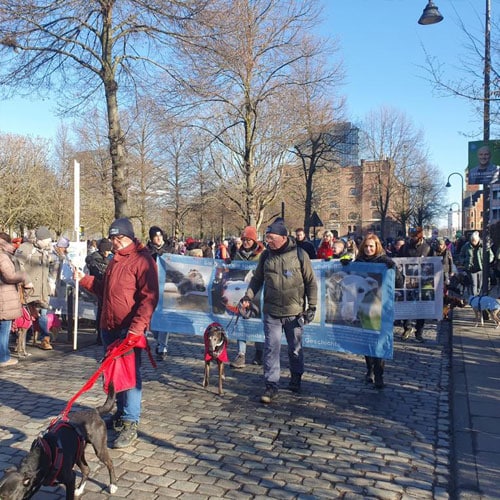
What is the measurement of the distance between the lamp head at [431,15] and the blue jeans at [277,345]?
1043 centimetres

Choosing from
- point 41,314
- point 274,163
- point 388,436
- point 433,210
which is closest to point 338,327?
point 388,436

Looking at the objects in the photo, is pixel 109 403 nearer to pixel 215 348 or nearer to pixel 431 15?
pixel 215 348

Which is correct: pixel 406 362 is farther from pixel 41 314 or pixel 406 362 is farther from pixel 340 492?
pixel 41 314

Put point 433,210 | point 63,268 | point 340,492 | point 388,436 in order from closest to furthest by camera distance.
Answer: point 340,492 → point 388,436 → point 63,268 → point 433,210

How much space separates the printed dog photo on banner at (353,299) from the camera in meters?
7.03

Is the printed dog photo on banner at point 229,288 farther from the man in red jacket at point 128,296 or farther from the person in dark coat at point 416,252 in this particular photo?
the person in dark coat at point 416,252

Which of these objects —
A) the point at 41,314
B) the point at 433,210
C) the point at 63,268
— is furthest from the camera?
the point at 433,210

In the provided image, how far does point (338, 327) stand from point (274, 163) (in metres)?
19.7

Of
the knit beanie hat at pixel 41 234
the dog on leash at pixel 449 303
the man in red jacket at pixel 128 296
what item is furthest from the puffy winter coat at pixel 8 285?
the dog on leash at pixel 449 303

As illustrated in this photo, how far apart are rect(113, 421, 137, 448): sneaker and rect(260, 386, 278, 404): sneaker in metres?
1.66

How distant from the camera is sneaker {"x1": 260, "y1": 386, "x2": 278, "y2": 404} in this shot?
6027mm

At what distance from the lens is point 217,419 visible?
5562 millimetres

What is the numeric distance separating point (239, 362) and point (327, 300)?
5.21 ft

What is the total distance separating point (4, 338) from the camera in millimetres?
7652
